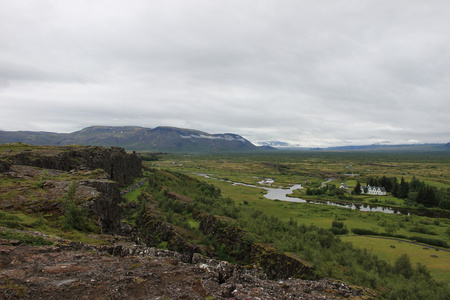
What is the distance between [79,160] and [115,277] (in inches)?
1761

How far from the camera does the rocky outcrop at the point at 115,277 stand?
37.2 feet

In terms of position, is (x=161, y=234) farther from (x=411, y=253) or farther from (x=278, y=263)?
(x=411, y=253)

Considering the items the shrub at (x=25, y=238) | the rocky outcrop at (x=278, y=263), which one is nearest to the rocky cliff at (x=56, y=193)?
the shrub at (x=25, y=238)

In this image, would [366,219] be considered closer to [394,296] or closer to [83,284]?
[394,296]

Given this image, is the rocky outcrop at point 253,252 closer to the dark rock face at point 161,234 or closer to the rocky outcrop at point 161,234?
the rocky outcrop at point 161,234

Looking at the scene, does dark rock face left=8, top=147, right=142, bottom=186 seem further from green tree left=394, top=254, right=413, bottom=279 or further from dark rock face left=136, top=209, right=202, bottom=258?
green tree left=394, top=254, right=413, bottom=279

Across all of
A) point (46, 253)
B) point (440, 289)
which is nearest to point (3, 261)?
point (46, 253)

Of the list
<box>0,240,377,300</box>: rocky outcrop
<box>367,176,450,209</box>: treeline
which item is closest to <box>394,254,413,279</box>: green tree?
<box>0,240,377,300</box>: rocky outcrop

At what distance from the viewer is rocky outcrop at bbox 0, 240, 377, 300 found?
11.3 meters

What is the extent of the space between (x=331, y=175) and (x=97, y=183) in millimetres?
196383

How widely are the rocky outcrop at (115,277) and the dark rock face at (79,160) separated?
31184 mm

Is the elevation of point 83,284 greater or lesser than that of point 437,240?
greater

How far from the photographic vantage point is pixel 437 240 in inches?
2179

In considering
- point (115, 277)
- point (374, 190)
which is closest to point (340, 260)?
point (115, 277)
